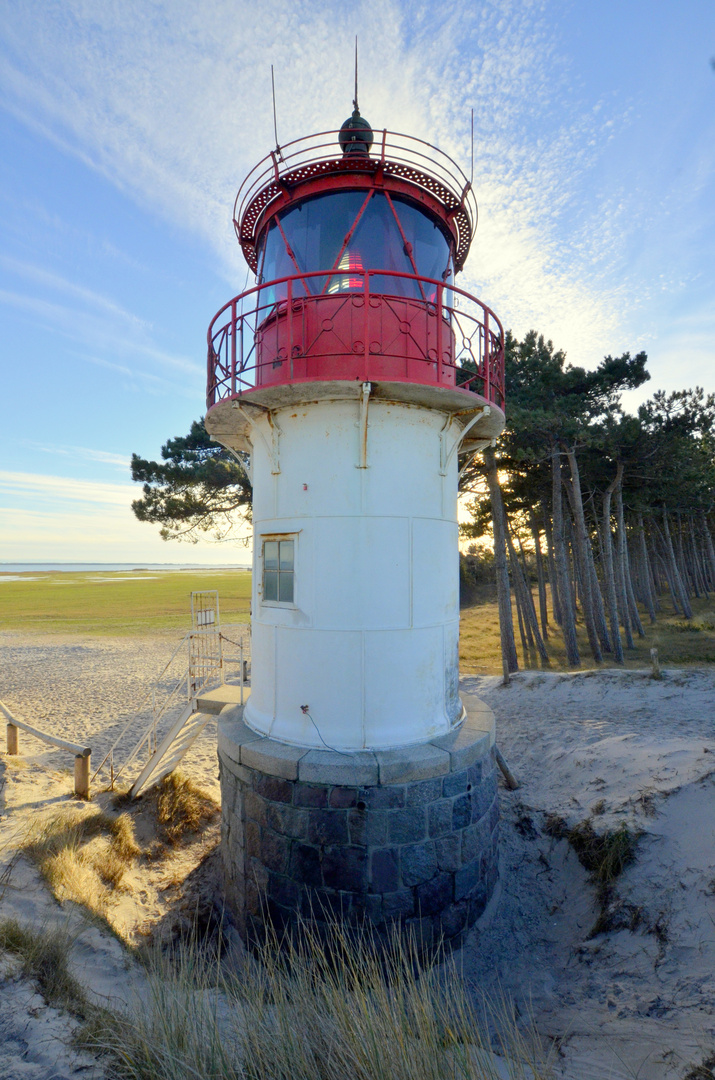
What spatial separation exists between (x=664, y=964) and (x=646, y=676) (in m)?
10.3

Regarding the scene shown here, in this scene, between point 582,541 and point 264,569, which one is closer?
→ point 264,569

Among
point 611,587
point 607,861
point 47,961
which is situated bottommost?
point 607,861

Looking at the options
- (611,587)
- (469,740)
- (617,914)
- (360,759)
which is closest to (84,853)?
(360,759)

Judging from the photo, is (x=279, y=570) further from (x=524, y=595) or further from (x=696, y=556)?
(x=696, y=556)

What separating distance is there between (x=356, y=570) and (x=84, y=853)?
5.86 metres

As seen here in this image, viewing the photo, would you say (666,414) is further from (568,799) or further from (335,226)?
(335,226)

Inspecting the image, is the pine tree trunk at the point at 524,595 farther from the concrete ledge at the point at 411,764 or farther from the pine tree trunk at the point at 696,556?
the pine tree trunk at the point at 696,556

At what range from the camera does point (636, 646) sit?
2297cm

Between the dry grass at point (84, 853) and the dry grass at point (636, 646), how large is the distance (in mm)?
12707

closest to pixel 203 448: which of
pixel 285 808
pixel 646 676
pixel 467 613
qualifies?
pixel 285 808

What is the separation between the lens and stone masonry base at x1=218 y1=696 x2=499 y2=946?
209 inches

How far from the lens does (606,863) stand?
5875mm

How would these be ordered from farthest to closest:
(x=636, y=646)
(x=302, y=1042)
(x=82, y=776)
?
(x=636, y=646)
(x=82, y=776)
(x=302, y=1042)

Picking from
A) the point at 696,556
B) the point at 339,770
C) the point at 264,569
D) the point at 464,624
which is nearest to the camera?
the point at 339,770
